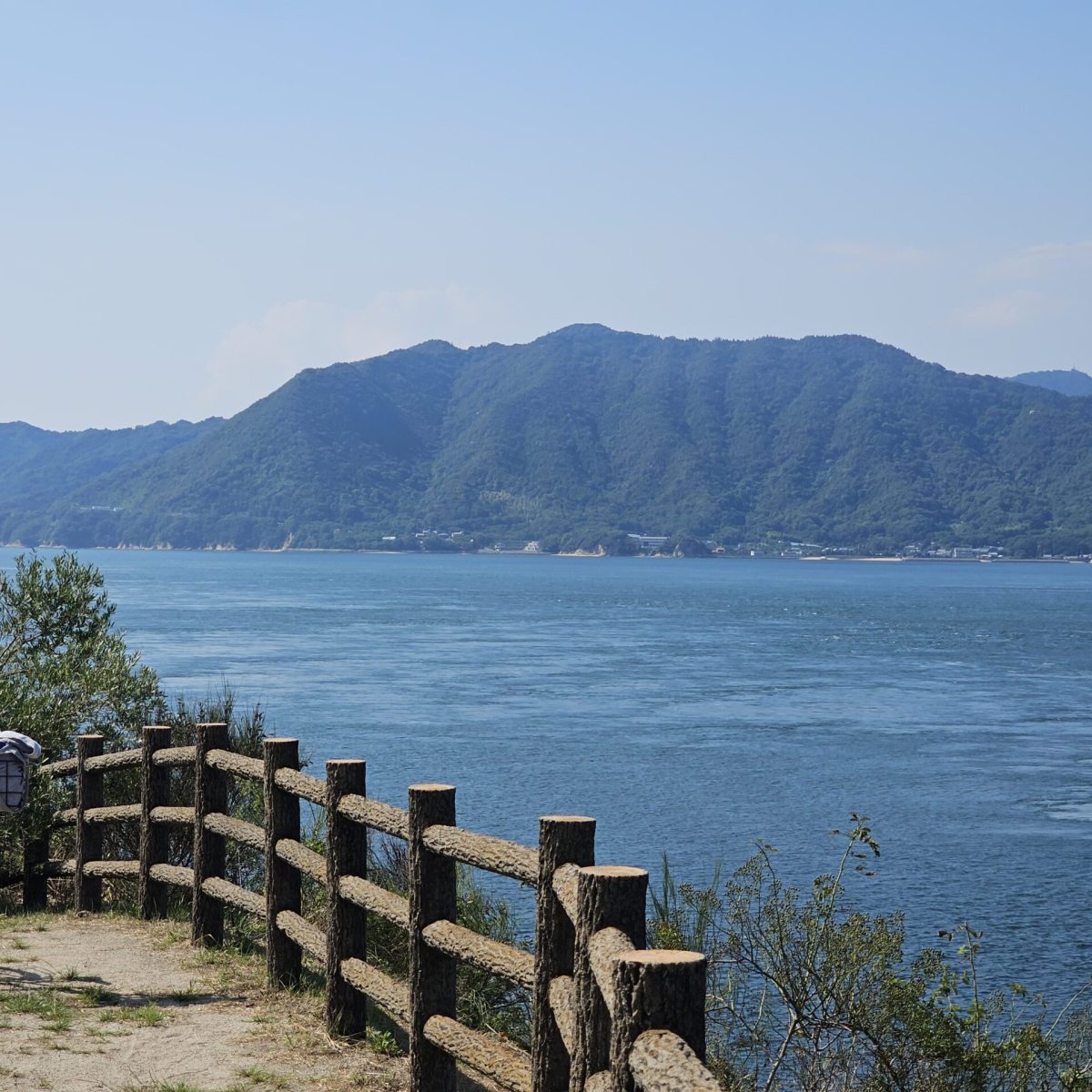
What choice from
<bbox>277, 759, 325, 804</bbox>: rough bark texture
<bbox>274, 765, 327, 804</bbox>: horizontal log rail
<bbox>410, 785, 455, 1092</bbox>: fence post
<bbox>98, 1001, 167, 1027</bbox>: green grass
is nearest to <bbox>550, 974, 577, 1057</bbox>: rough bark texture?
<bbox>410, 785, 455, 1092</bbox>: fence post

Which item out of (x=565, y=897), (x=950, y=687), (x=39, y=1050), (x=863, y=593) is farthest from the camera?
(x=863, y=593)

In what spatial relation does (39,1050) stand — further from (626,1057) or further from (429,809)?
(626,1057)

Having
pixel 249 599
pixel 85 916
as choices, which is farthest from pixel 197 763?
pixel 249 599

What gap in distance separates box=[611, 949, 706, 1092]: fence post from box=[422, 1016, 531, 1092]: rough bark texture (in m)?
2.17

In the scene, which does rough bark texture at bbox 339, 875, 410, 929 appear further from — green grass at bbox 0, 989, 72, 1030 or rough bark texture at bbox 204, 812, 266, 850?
green grass at bbox 0, 989, 72, 1030

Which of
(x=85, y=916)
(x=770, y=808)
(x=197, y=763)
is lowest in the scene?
(x=770, y=808)

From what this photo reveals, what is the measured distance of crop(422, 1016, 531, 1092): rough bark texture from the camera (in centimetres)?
552

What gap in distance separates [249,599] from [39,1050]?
11148 cm

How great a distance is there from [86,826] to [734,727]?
33335mm

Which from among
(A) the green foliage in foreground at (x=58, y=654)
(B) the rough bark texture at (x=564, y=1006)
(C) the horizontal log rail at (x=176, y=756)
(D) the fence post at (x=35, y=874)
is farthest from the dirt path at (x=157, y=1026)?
(A) the green foliage in foreground at (x=58, y=654)

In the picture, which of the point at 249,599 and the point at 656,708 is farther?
the point at 249,599

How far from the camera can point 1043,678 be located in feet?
193

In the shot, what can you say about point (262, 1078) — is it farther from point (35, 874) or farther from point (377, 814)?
point (35, 874)

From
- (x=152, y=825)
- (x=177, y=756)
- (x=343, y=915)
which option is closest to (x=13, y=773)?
(x=177, y=756)
